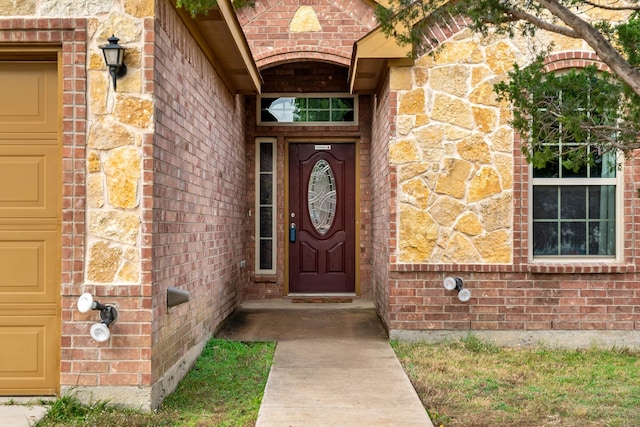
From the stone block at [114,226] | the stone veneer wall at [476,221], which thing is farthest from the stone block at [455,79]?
the stone block at [114,226]

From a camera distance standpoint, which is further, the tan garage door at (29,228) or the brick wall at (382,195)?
the brick wall at (382,195)

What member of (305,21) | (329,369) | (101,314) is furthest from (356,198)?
(101,314)

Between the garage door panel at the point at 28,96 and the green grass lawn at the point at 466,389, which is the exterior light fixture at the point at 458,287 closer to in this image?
the green grass lawn at the point at 466,389

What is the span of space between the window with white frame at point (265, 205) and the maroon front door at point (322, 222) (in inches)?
11.6

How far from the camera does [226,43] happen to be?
6.34m

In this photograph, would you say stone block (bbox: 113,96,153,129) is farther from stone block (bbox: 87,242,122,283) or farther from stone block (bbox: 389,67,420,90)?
stone block (bbox: 389,67,420,90)

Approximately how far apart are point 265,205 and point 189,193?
4441 millimetres

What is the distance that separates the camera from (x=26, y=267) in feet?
15.0

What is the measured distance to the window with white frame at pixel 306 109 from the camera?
10062 millimetres

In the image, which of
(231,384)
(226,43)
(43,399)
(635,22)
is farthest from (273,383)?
(635,22)

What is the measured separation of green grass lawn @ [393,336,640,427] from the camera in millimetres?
4594

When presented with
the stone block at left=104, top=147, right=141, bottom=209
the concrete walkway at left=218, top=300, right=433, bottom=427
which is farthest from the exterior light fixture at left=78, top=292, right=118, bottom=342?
the concrete walkway at left=218, top=300, right=433, bottom=427

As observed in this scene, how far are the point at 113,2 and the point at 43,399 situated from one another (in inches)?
114

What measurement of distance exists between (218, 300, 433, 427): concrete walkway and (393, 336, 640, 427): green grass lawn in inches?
9.9
